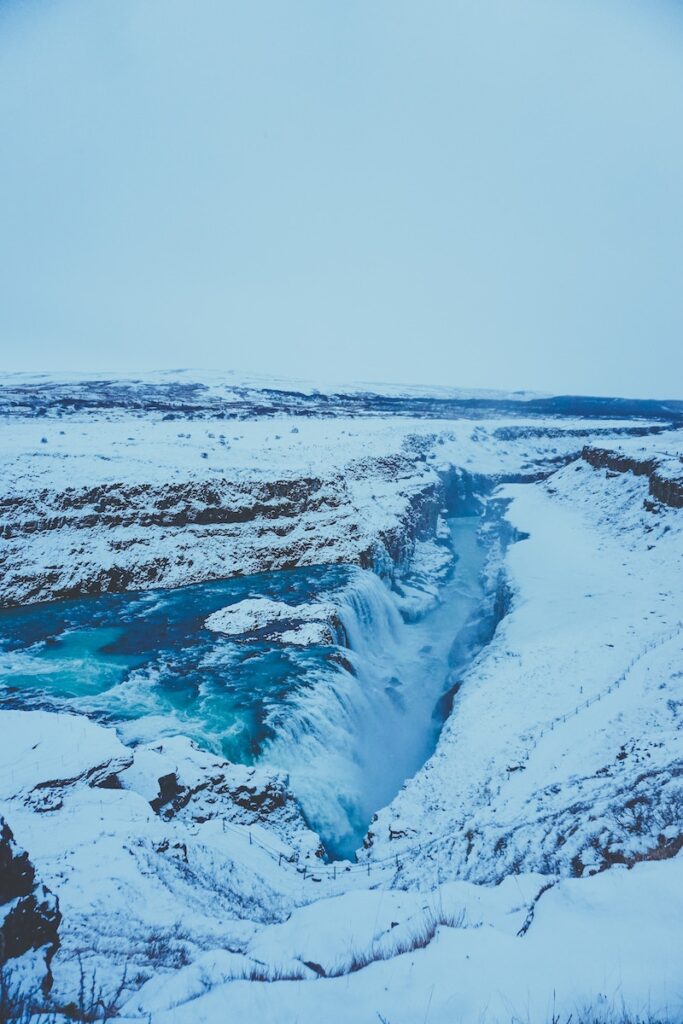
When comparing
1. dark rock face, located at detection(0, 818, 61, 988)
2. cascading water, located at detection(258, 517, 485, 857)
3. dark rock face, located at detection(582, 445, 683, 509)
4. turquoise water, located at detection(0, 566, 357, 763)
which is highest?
dark rock face, located at detection(582, 445, 683, 509)

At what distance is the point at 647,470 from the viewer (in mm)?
29641

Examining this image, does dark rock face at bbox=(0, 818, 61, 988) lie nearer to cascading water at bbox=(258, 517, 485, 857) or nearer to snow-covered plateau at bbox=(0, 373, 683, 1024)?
snow-covered plateau at bbox=(0, 373, 683, 1024)

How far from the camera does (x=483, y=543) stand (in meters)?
35.6

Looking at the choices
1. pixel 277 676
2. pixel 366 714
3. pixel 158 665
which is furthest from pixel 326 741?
pixel 158 665

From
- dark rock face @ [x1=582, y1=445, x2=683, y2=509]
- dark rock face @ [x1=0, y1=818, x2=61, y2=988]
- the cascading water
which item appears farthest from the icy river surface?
dark rock face @ [x1=582, y1=445, x2=683, y2=509]

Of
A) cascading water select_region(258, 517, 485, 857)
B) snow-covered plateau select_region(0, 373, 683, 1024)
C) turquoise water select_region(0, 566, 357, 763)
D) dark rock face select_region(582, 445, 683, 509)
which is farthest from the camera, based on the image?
dark rock face select_region(582, 445, 683, 509)

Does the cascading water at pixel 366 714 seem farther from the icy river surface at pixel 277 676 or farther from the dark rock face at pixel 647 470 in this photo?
the dark rock face at pixel 647 470

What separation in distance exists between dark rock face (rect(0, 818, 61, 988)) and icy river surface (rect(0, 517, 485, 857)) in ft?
22.5

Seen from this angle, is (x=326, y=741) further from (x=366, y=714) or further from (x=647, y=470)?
(x=647, y=470)

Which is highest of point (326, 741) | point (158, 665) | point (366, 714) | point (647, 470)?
point (647, 470)

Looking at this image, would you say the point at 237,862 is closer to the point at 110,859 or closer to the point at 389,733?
the point at 110,859

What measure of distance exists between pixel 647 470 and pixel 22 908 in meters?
34.8

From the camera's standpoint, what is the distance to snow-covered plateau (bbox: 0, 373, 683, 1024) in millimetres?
3846

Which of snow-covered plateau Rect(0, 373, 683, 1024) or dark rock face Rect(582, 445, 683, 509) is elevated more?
dark rock face Rect(582, 445, 683, 509)
